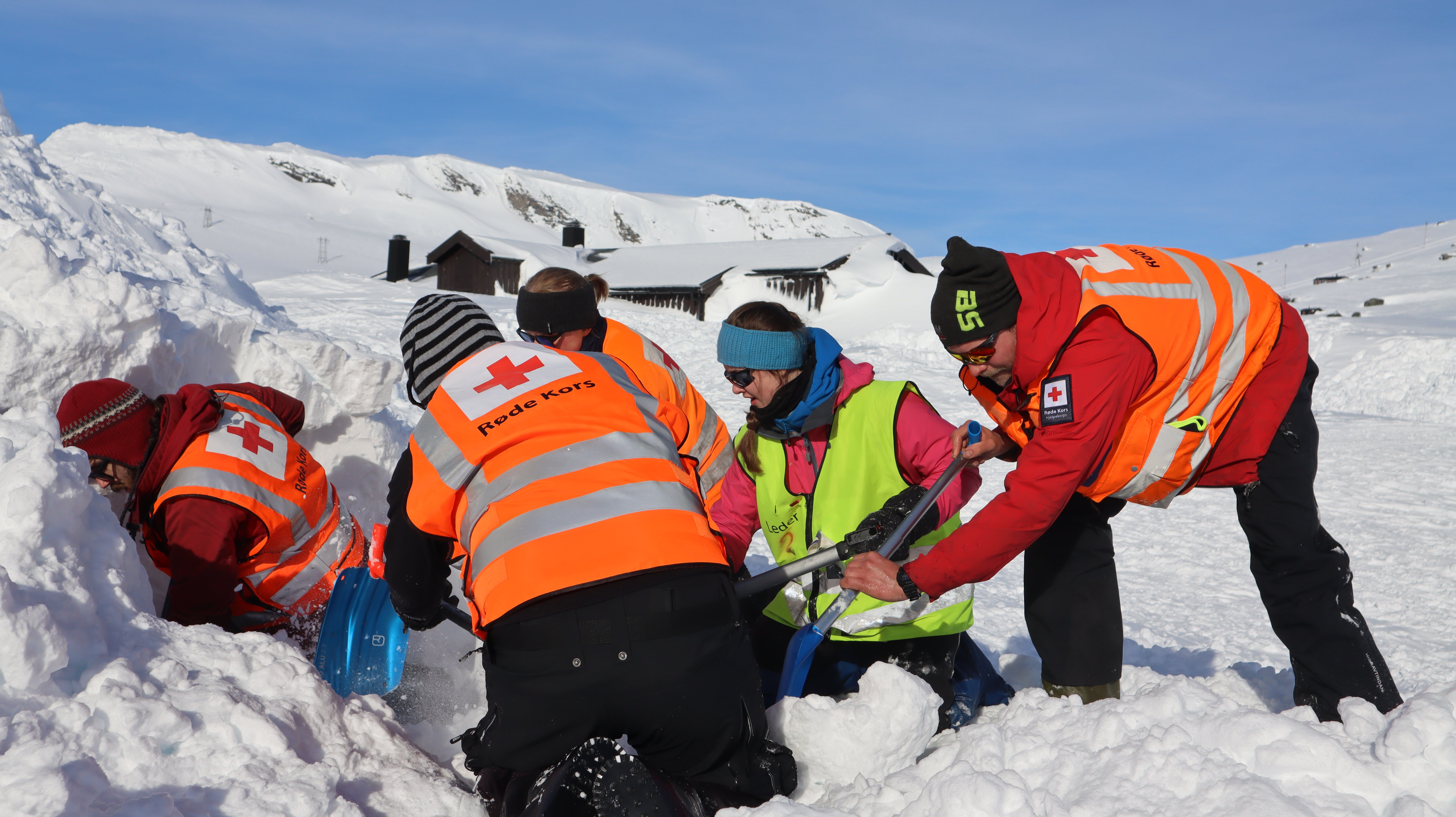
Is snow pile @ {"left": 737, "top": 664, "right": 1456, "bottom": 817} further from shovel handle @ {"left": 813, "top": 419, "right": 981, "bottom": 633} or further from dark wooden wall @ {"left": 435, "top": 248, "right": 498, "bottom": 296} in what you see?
dark wooden wall @ {"left": 435, "top": 248, "right": 498, "bottom": 296}

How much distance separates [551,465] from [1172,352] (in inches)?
55.4

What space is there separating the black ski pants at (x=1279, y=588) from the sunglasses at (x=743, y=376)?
896 millimetres

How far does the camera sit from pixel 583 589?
5.77 feet

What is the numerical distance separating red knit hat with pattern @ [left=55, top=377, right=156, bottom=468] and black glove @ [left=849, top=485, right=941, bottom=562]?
6.49ft

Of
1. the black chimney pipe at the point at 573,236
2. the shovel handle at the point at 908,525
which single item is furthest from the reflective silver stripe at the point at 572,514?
the black chimney pipe at the point at 573,236

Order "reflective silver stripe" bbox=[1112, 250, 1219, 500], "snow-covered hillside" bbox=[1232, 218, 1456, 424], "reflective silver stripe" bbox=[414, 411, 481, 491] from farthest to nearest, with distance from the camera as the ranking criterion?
1. "snow-covered hillside" bbox=[1232, 218, 1456, 424]
2. "reflective silver stripe" bbox=[1112, 250, 1219, 500]
3. "reflective silver stripe" bbox=[414, 411, 481, 491]

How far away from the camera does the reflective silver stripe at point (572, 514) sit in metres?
1.78

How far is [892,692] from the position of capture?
2145 mm

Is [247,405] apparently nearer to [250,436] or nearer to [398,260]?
[250,436]

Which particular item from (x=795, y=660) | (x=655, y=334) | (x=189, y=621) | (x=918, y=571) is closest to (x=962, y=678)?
(x=795, y=660)

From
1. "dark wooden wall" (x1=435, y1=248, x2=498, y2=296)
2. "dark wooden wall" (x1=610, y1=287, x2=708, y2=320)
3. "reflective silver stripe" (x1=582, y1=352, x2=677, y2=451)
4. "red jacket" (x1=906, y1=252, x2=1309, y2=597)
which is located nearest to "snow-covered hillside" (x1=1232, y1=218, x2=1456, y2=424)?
"red jacket" (x1=906, y1=252, x2=1309, y2=597)

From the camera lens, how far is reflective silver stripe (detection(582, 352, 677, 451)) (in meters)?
2.01

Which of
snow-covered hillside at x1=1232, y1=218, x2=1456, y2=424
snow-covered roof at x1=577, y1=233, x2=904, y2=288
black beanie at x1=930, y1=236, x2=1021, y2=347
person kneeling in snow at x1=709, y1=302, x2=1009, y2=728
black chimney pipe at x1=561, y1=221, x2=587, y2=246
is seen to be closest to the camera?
black beanie at x1=930, y1=236, x2=1021, y2=347

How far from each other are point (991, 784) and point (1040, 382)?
887 millimetres
